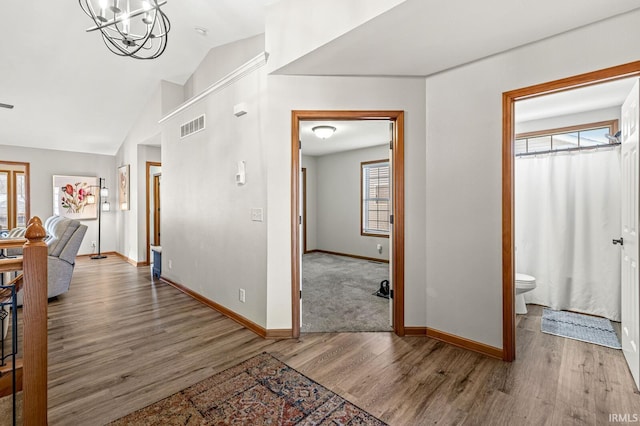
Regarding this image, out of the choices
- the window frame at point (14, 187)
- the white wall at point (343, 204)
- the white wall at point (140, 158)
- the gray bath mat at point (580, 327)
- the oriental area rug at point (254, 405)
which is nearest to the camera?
the oriental area rug at point (254, 405)

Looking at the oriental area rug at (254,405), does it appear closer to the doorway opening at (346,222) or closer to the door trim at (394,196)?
the door trim at (394,196)

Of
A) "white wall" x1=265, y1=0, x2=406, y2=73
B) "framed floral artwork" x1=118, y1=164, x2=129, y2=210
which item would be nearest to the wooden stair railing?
"white wall" x1=265, y1=0, x2=406, y2=73

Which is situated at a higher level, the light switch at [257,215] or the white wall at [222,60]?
the white wall at [222,60]

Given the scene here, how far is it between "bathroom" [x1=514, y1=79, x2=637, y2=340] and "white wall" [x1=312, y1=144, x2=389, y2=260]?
286 centimetres

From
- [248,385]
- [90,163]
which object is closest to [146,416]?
[248,385]

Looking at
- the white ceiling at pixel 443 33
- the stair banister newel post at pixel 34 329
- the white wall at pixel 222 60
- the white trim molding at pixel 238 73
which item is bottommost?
the stair banister newel post at pixel 34 329

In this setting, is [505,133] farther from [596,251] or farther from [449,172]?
[596,251]

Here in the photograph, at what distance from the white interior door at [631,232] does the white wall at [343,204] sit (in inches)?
159

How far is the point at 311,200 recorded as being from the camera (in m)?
7.48

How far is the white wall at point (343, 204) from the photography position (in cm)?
644

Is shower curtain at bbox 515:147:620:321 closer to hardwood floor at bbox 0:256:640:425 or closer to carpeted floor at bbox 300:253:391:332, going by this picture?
hardwood floor at bbox 0:256:640:425

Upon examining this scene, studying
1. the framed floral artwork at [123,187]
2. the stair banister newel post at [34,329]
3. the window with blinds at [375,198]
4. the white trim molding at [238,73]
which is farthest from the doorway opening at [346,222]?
the framed floral artwork at [123,187]

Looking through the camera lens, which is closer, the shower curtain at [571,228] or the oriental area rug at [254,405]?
the oriental area rug at [254,405]

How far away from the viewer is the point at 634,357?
1.99 metres
